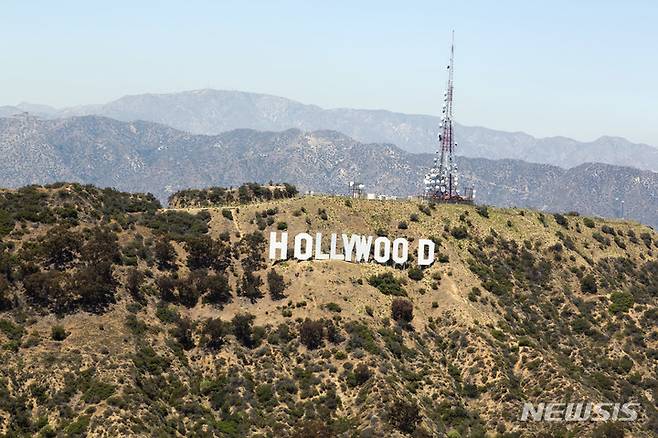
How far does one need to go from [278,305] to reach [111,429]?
110 ft

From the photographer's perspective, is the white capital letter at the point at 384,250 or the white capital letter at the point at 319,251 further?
the white capital letter at the point at 384,250

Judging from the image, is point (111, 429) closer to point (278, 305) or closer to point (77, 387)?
point (77, 387)

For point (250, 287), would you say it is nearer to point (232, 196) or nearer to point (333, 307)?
point (333, 307)

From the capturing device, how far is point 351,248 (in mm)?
109312

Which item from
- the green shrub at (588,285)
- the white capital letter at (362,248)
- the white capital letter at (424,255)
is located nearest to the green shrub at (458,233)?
the white capital letter at (424,255)

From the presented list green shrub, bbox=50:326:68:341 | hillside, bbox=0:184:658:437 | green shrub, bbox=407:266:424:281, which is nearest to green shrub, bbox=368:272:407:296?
hillside, bbox=0:184:658:437

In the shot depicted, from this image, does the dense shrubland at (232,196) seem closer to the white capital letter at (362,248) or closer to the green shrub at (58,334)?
the white capital letter at (362,248)

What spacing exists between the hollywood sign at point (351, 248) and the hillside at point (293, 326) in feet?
5.23

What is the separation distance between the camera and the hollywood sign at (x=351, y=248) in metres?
107

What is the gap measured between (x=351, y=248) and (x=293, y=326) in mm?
18677

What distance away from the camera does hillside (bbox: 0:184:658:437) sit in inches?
3095

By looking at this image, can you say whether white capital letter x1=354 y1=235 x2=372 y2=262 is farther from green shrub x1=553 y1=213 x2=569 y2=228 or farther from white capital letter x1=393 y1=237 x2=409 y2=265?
green shrub x1=553 y1=213 x2=569 y2=228

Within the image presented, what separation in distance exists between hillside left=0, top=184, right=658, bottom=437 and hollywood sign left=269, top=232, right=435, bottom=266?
1.59m

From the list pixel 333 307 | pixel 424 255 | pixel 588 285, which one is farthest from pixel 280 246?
pixel 588 285
